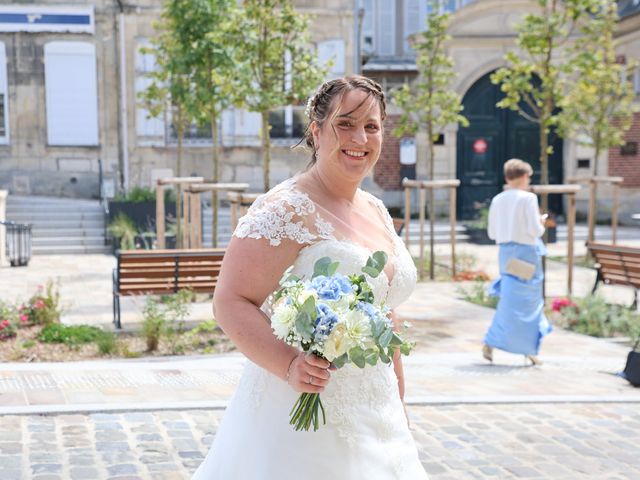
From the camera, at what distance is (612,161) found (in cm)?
2342

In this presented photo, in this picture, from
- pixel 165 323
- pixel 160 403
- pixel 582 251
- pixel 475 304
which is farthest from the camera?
pixel 582 251

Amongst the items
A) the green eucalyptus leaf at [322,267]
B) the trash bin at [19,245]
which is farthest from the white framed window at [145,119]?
the green eucalyptus leaf at [322,267]

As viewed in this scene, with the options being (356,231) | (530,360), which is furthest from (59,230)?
(356,231)

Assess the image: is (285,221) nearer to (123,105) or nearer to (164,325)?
(164,325)

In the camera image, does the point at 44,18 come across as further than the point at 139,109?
No

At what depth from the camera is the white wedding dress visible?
2555mm

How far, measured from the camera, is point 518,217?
8.01 m

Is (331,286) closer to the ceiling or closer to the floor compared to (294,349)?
closer to the ceiling

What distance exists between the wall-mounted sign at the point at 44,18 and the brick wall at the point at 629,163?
1327 centimetres

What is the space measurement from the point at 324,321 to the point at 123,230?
559 inches

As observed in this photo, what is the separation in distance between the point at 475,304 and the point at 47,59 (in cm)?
1314

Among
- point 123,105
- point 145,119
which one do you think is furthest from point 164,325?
point 123,105

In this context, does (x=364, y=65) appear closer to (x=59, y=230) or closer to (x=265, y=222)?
(x=59, y=230)

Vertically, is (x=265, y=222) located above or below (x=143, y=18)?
below
